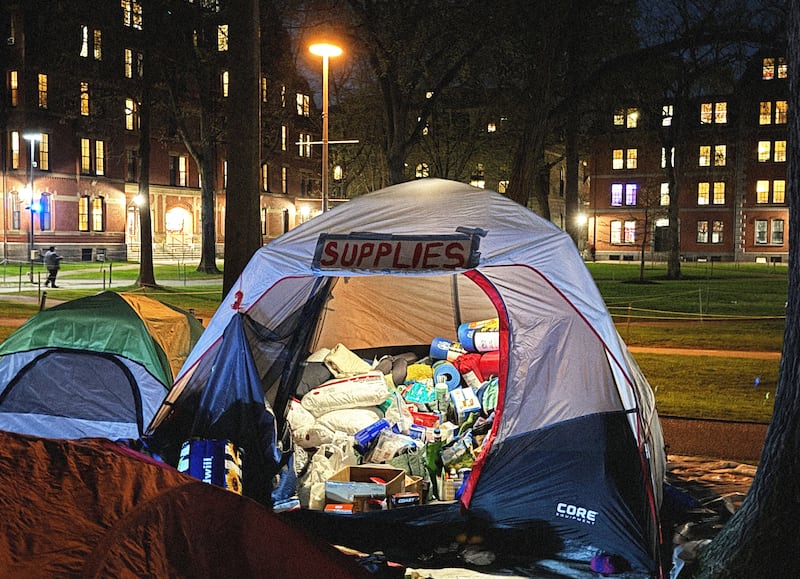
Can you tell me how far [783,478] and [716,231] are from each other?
→ 57253mm

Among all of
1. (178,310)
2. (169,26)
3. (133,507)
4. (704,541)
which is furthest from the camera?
(169,26)

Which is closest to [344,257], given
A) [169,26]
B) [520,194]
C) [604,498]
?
[604,498]

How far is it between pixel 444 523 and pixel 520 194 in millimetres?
10449

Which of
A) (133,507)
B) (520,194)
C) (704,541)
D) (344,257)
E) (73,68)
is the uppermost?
(73,68)

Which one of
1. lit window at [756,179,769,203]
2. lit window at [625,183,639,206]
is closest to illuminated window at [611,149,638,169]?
lit window at [625,183,639,206]

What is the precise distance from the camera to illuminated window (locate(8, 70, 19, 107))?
43469 millimetres

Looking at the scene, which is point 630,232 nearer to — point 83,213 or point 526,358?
point 83,213

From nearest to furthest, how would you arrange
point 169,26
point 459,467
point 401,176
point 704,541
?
1. point 704,541
2. point 459,467
3. point 401,176
4. point 169,26

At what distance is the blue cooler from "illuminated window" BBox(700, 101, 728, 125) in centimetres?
5608

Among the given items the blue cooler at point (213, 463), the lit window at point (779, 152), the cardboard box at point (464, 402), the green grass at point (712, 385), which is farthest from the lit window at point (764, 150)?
the blue cooler at point (213, 463)

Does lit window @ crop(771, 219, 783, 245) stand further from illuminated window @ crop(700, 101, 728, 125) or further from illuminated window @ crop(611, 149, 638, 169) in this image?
illuminated window @ crop(611, 149, 638, 169)

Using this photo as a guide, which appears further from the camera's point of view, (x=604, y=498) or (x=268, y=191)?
(x=268, y=191)

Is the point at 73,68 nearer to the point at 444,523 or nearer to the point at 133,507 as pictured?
the point at 444,523

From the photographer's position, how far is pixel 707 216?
2269 inches
